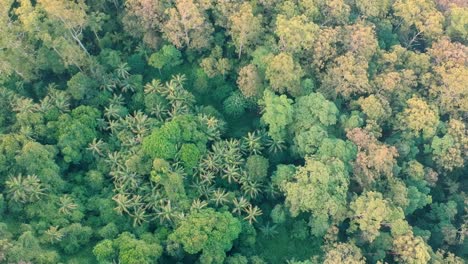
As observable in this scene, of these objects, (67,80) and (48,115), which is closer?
(48,115)

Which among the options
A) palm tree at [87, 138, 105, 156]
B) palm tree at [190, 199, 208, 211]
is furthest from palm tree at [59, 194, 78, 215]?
palm tree at [190, 199, 208, 211]

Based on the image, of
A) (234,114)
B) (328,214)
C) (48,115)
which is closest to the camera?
(328,214)

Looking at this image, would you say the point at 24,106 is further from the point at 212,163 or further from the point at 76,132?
the point at 212,163

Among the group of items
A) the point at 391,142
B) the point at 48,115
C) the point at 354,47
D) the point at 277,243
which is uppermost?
the point at 48,115

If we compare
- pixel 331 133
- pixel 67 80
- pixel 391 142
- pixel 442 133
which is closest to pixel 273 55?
pixel 331 133

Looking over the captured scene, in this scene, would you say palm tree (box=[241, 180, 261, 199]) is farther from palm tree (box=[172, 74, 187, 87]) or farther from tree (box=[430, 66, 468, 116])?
tree (box=[430, 66, 468, 116])

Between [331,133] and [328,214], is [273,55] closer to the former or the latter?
[331,133]

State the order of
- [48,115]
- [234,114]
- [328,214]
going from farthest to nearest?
[234,114], [48,115], [328,214]

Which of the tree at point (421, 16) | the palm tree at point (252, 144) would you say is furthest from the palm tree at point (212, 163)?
the tree at point (421, 16)
